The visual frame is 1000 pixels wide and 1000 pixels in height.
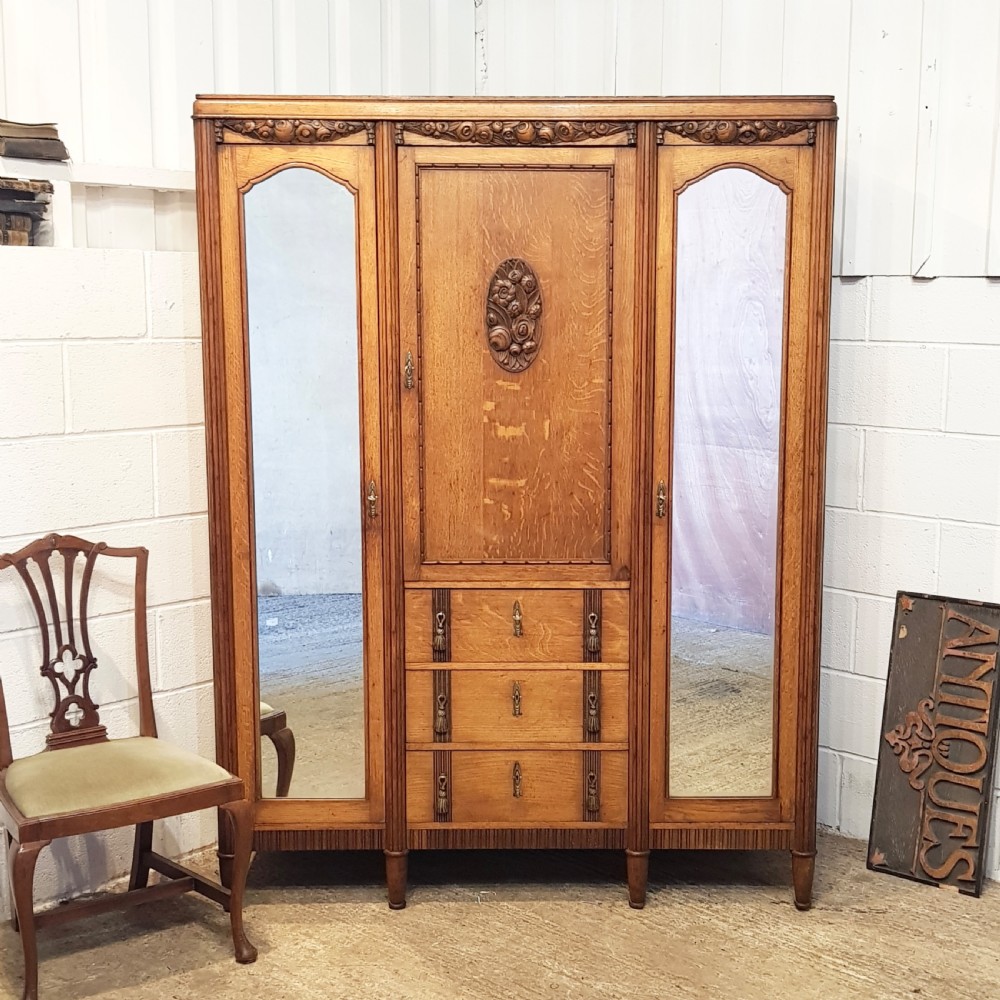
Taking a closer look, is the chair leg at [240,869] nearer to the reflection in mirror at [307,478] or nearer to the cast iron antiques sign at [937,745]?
the reflection in mirror at [307,478]

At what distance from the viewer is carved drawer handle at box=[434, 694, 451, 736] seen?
9.84 ft

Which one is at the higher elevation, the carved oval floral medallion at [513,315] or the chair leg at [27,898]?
the carved oval floral medallion at [513,315]

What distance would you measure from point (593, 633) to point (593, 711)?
7.1 inches

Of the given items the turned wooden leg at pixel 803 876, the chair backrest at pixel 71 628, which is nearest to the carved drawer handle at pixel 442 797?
the chair backrest at pixel 71 628

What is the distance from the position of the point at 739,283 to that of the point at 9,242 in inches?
63.1

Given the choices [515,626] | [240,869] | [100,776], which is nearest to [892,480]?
[515,626]

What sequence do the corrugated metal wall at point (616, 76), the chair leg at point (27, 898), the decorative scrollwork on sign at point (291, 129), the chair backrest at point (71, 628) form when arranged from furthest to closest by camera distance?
the corrugated metal wall at point (616, 76)
the chair backrest at point (71, 628)
the decorative scrollwork on sign at point (291, 129)
the chair leg at point (27, 898)

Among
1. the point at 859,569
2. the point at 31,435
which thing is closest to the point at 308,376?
the point at 31,435

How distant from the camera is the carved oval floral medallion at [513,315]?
2.86 meters

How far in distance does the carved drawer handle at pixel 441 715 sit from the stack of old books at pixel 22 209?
53.9 inches

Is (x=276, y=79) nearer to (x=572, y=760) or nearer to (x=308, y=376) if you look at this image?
(x=308, y=376)

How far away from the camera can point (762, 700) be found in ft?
9.91

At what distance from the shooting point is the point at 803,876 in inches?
119

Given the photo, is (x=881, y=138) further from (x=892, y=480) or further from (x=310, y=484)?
(x=310, y=484)
